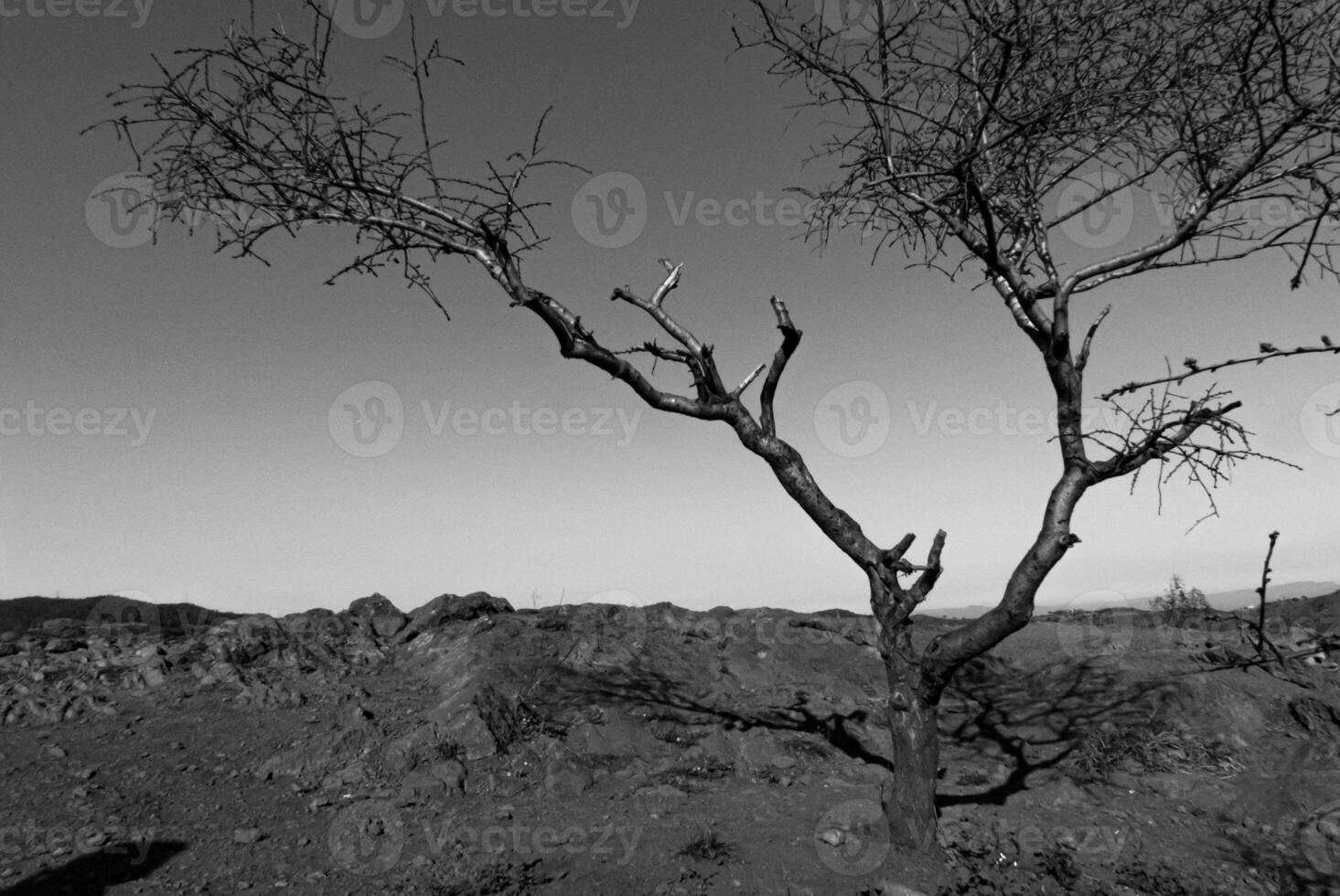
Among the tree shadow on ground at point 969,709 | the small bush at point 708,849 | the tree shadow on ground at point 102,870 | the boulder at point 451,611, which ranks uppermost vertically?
the boulder at point 451,611

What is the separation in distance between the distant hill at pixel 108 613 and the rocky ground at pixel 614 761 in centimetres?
56

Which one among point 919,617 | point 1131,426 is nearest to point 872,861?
point 1131,426

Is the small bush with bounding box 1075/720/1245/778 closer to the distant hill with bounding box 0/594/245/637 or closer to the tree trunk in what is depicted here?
the tree trunk

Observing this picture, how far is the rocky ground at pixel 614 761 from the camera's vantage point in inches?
220

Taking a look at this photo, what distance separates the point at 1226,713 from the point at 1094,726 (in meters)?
1.65

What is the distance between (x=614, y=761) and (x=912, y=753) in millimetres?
3367

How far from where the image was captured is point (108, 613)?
12.8 m

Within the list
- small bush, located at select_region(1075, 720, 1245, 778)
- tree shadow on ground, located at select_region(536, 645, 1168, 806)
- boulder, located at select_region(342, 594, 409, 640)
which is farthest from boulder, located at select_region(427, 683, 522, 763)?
small bush, located at select_region(1075, 720, 1245, 778)

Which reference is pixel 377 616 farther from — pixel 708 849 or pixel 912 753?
pixel 912 753

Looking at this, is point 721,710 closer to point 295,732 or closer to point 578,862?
point 578,862

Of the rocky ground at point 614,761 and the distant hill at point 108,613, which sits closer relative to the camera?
the rocky ground at point 614,761

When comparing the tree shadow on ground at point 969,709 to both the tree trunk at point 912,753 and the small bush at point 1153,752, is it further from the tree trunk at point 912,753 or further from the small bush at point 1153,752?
the tree trunk at point 912,753

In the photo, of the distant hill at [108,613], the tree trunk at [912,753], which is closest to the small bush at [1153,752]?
the tree trunk at [912,753]

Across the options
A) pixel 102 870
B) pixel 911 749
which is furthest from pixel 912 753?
pixel 102 870
